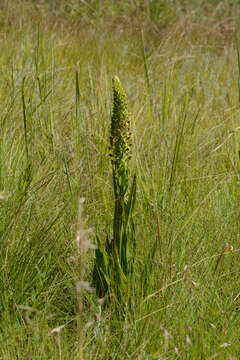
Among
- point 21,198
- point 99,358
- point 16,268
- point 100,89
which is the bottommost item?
point 99,358

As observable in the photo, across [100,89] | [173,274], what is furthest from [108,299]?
[100,89]

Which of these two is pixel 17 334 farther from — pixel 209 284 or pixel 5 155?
pixel 5 155

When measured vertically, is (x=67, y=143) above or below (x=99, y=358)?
above

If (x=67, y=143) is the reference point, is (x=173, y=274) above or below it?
below

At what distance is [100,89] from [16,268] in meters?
1.60

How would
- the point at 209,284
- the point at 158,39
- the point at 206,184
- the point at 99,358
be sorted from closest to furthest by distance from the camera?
the point at 99,358, the point at 209,284, the point at 206,184, the point at 158,39

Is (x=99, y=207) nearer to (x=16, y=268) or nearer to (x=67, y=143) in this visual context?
(x=67, y=143)

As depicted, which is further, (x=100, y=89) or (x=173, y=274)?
(x=100, y=89)

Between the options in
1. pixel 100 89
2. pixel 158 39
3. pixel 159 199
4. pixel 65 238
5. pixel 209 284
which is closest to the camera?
pixel 209 284

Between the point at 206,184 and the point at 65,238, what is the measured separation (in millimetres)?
707

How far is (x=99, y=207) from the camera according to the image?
2.91 m

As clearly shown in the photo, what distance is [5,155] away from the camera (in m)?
2.86

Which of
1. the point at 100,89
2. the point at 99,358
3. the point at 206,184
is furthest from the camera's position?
the point at 100,89

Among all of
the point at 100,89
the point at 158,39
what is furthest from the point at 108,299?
the point at 158,39
